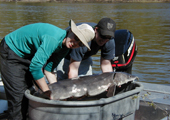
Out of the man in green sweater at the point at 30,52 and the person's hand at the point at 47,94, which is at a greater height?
the man in green sweater at the point at 30,52

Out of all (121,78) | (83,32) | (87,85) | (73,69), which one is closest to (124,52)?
(73,69)

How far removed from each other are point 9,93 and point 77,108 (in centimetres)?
94

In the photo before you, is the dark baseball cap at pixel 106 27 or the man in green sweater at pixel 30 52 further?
the dark baseball cap at pixel 106 27

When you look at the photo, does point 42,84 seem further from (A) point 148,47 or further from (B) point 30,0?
(B) point 30,0

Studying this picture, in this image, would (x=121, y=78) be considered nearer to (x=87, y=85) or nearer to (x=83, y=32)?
(x=87, y=85)

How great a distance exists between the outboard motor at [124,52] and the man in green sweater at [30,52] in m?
1.64

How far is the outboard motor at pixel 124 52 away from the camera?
4.74 metres

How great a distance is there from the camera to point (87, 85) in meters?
3.14

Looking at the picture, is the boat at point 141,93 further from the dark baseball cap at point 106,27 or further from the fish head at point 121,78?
the dark baseball cap at point 106,27

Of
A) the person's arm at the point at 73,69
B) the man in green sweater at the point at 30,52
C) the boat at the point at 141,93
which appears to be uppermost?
the man in green sweater at the point at 30,52

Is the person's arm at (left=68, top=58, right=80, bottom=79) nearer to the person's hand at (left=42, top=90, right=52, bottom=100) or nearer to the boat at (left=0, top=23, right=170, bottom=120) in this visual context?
the boat at (left=0, top=23, right=170, bottom=120)

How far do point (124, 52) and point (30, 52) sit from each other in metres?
2.25

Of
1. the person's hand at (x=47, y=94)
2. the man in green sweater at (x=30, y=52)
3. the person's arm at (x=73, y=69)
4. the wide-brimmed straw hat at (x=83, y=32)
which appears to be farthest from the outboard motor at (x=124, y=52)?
the person's hand at (x=47, y=94)

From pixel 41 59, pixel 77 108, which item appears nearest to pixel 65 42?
pixel 41 59
